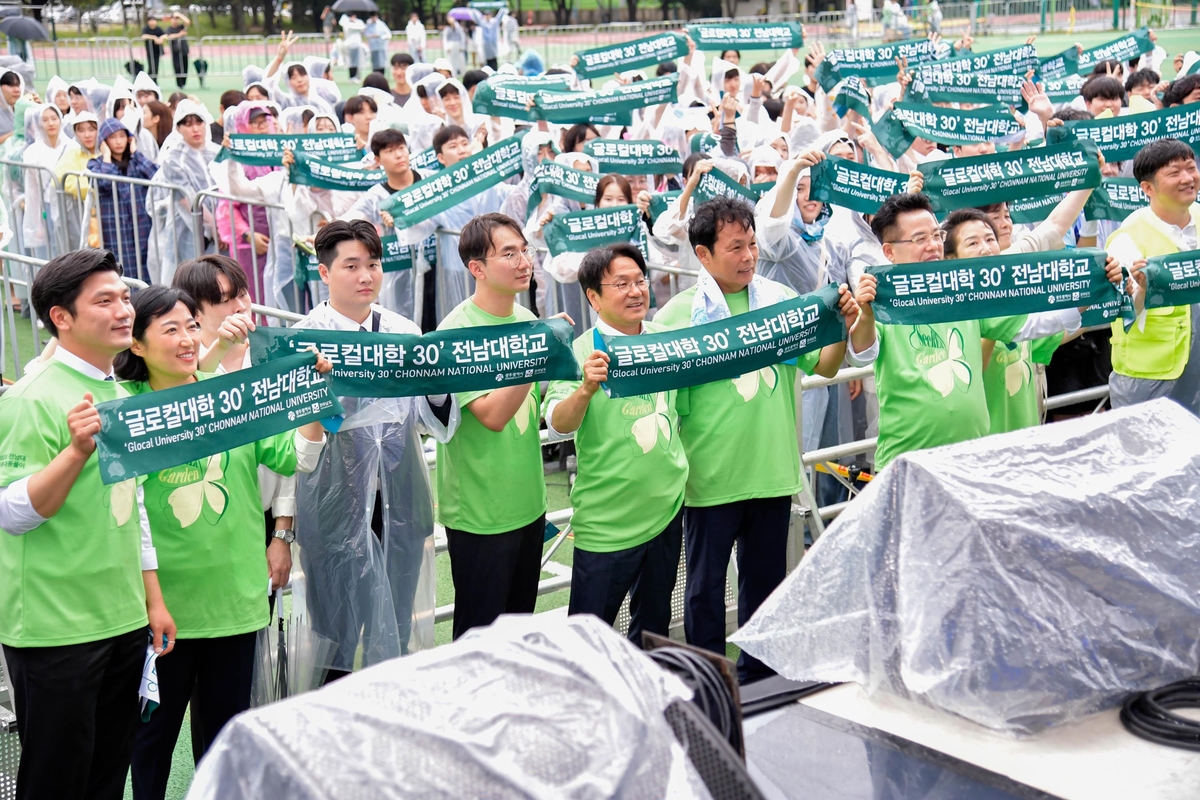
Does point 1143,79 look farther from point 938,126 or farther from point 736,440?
point 736,440

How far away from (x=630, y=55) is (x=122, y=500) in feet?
25.0

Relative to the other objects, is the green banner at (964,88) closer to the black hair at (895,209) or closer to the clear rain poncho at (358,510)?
the black hair at (895,209)

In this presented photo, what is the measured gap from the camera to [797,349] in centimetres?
474

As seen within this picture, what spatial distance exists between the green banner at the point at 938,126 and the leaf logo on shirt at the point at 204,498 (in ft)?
17.8

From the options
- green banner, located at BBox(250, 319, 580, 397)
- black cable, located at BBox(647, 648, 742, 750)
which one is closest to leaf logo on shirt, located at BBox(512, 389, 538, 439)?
green banner, located at BBox(250, 319, 580, 397)

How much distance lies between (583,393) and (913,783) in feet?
6.95

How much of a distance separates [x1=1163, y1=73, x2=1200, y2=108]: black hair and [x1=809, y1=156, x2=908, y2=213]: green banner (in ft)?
13.3

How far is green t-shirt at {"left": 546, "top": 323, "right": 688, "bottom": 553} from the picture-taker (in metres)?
4.53

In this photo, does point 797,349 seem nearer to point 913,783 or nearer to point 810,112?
point 913,783

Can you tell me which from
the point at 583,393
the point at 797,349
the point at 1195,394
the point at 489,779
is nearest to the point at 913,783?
the point at 489,779

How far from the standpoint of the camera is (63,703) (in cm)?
353

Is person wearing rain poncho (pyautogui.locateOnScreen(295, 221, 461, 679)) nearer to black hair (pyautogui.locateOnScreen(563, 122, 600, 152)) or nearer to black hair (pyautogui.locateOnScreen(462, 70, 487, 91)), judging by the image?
black hair (pyautogui.locateOnScreen(563, 122, 600, 152))

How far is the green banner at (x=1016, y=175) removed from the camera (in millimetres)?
6246

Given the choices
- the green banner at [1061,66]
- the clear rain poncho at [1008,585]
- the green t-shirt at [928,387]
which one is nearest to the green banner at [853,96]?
the green banner at [1061,66]
